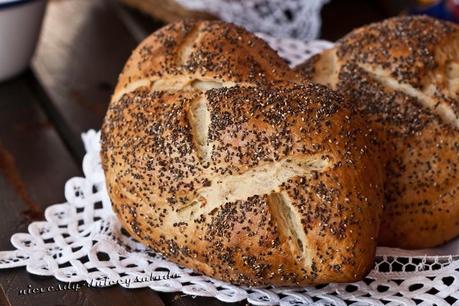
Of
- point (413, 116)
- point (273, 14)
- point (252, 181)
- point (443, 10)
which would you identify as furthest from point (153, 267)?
point (443, 10)

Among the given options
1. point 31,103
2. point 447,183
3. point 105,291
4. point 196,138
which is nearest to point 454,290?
point 447,183

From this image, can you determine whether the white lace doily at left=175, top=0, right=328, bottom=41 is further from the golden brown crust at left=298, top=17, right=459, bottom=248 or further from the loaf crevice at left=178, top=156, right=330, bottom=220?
the loaf crevice at left=178, top=156, right=330, bottom=220

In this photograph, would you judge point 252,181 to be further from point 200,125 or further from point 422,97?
point 422,97

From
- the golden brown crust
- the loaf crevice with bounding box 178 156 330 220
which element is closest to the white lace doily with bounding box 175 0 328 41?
the golden brown crust

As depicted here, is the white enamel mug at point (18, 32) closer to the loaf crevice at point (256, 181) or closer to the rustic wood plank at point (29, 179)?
the rustic wood plank at point (29, 179)

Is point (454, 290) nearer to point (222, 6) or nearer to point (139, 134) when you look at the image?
point (139, 134)
